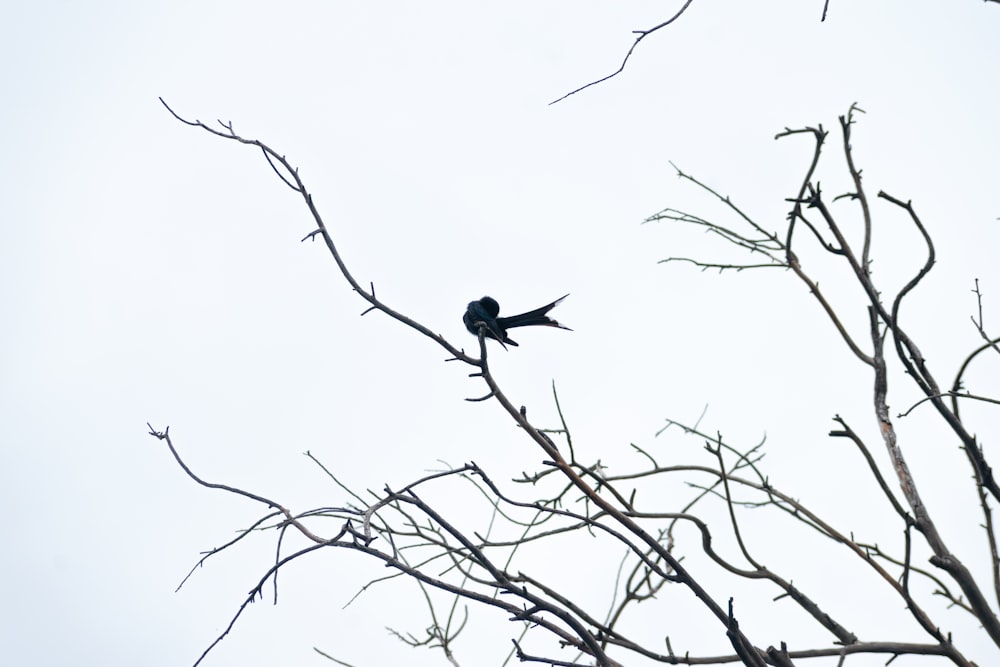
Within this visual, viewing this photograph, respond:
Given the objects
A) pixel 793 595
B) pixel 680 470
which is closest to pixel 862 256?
pixel 680 470

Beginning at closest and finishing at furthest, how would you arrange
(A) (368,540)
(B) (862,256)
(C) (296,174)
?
(A) (368,540), (C) (296,174), (B) (862,256)

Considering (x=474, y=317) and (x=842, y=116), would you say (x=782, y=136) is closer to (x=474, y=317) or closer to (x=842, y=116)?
(x=842, y=116)

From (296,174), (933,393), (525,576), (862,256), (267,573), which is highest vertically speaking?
(862,256)

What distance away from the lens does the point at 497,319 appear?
7.21 feet

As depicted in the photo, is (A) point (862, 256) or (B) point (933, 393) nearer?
(B) point (933, 393)

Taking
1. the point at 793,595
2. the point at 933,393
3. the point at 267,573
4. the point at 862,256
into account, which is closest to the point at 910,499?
the point at 933,393

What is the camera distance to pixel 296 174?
1820 millimetres

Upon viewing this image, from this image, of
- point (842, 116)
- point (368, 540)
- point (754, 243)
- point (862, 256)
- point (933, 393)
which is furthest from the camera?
point (754, 243)

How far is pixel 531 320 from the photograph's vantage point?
2.20 meters

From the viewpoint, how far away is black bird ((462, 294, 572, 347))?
2.17m

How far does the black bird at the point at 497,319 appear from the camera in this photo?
2.17m

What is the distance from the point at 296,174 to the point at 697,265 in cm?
160

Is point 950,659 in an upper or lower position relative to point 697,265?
lower

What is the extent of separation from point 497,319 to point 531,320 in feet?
0.28
